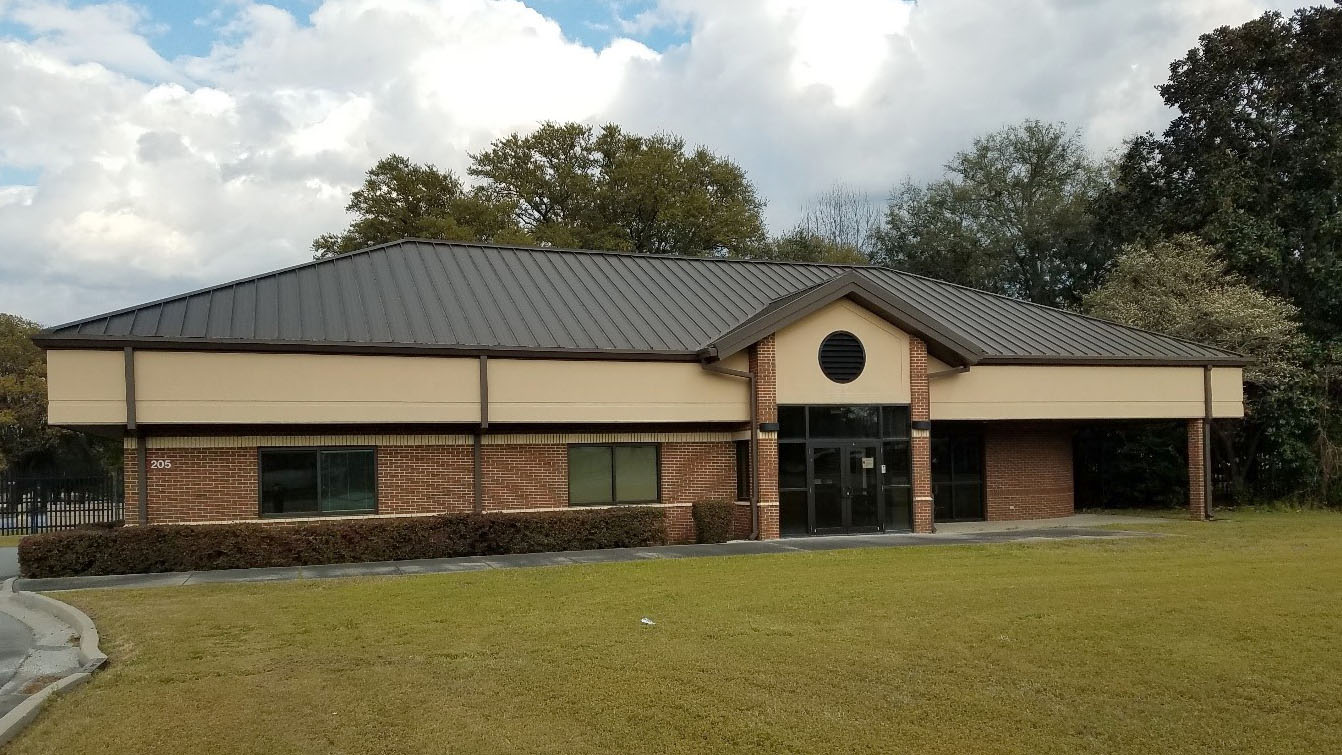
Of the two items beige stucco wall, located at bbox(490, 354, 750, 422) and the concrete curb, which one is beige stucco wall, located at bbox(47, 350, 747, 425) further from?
the concrete curb

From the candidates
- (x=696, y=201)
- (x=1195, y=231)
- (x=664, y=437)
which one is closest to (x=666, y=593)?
(x=664, y=437)

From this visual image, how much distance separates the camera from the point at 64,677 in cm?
923

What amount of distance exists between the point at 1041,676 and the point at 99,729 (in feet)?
23.2

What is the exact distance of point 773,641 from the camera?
10141 millimetres

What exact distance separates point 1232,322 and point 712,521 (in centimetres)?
1735

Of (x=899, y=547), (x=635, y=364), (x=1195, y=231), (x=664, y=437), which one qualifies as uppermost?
(x=1195, y=231)

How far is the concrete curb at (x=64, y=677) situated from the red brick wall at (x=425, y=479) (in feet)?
20.0

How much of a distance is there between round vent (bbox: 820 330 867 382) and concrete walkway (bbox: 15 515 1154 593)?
3287mm

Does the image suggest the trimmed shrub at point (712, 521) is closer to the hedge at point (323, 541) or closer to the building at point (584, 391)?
the building at point (584, 391)

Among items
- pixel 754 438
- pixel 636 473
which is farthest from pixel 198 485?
pixel 754 438

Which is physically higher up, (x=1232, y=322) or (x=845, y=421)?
(x=1232, y=322)

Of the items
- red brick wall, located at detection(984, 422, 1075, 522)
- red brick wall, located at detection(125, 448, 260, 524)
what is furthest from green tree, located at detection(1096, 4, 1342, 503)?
red brick wall, located at detection(125, 448, 260, 524)

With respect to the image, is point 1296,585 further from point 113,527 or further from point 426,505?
point 113,527

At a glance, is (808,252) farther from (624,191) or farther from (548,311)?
(548,311)
